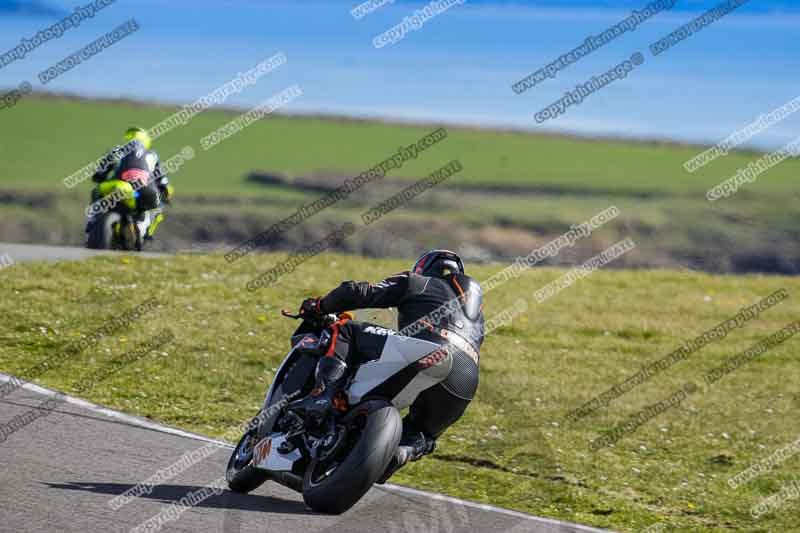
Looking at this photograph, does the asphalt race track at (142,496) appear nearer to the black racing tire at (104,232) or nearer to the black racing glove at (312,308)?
the black racing glove at (312,308)

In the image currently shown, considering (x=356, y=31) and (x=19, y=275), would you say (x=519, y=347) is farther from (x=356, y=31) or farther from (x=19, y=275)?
(x=356, y=31)

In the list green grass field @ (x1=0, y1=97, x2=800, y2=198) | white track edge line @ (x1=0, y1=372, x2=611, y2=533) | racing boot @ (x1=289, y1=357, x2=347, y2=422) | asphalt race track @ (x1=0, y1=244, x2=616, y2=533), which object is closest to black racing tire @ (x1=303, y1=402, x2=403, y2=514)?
asphalt race track @ (x1=0, y1=244, x2=616, y2=533)

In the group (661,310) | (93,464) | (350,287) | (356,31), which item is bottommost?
(356,31)

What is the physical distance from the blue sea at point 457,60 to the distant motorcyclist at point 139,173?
4917cm

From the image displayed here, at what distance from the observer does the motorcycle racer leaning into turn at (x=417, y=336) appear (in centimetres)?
776

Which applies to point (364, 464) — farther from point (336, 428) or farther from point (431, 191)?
point (431, 191)

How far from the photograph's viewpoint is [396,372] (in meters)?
7.61

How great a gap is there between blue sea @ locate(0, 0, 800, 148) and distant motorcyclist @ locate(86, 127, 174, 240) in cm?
4917

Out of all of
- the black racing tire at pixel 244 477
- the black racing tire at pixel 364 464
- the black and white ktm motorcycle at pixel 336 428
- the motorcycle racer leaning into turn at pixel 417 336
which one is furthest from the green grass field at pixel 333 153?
the black racing tire at pixel 364 464

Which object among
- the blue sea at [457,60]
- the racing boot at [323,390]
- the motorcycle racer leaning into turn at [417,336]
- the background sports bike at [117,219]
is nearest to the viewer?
the racing boot at [323,390]

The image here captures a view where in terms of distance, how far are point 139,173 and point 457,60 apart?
307ft

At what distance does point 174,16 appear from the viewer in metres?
141

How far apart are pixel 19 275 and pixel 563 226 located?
3051 centimetres

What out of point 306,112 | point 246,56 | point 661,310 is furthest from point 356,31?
point 661,310
